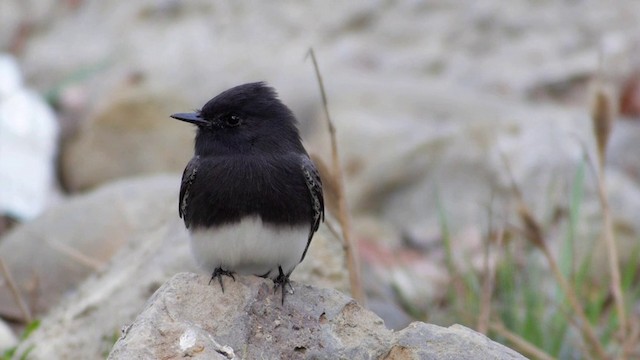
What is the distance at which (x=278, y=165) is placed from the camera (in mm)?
3947

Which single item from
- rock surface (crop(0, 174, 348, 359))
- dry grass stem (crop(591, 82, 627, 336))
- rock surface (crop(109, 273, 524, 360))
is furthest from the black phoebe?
dry grass stem (crop(591, 82, 627, 336))

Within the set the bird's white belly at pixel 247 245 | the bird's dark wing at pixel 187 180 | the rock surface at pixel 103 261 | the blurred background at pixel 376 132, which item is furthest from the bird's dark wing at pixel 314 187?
the blurred background at pixel 376 132

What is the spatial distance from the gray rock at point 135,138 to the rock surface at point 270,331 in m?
5.89

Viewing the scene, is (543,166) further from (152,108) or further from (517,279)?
(152,108)

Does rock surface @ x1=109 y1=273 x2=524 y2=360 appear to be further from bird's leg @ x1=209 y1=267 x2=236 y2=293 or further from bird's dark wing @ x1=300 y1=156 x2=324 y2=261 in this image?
bird's dark wing @ x1=300 y1=156 x2=324 y2=261

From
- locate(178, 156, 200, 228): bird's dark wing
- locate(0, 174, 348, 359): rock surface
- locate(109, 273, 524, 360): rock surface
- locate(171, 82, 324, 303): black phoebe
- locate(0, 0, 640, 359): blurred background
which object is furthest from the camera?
locate(0, 0, 640, 359): blurred background

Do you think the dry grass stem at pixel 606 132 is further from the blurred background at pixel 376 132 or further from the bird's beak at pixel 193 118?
the bird's beak at pixel 193 118

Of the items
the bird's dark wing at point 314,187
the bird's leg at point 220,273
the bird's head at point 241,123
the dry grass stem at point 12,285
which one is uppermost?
the bird's head at point 241,123

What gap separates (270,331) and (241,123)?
1027 millimetres

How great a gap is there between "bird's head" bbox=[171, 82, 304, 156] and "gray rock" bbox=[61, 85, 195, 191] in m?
5.22

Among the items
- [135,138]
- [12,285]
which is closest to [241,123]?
[12,285]

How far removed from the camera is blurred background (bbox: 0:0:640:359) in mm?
6203

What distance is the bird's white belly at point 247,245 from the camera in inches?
151

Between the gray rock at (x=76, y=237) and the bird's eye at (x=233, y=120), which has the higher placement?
the bird's eye at (x=233, y=120)
